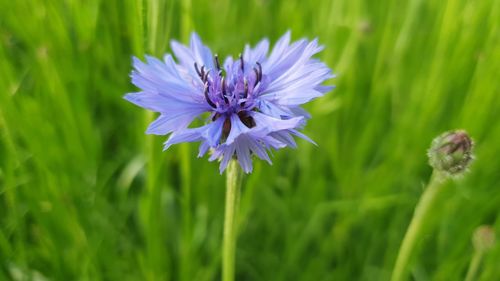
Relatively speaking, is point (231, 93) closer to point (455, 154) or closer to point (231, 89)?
point (231, 89)

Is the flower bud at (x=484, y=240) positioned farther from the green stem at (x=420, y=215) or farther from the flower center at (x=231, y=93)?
the flower center at (x=231, y=93)

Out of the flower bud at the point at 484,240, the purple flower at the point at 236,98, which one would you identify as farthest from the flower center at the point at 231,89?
the flower bud at the point at 484,240

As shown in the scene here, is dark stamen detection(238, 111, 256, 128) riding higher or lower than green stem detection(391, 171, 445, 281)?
higher

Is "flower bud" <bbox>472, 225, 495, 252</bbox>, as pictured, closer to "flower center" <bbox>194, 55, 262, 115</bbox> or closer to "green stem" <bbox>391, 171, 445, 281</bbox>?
"green stem" <bbox>391, 171, 445, 281</bbox>

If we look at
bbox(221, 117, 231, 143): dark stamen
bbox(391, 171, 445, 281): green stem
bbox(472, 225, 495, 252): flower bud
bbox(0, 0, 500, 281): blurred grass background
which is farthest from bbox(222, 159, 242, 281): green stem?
bbox(472, 225, 495, 252): flower bud

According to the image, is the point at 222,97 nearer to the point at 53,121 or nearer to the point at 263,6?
the point at 53,121

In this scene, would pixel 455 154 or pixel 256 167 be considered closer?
pixel 455 154

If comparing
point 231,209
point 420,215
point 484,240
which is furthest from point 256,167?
point 484,240
